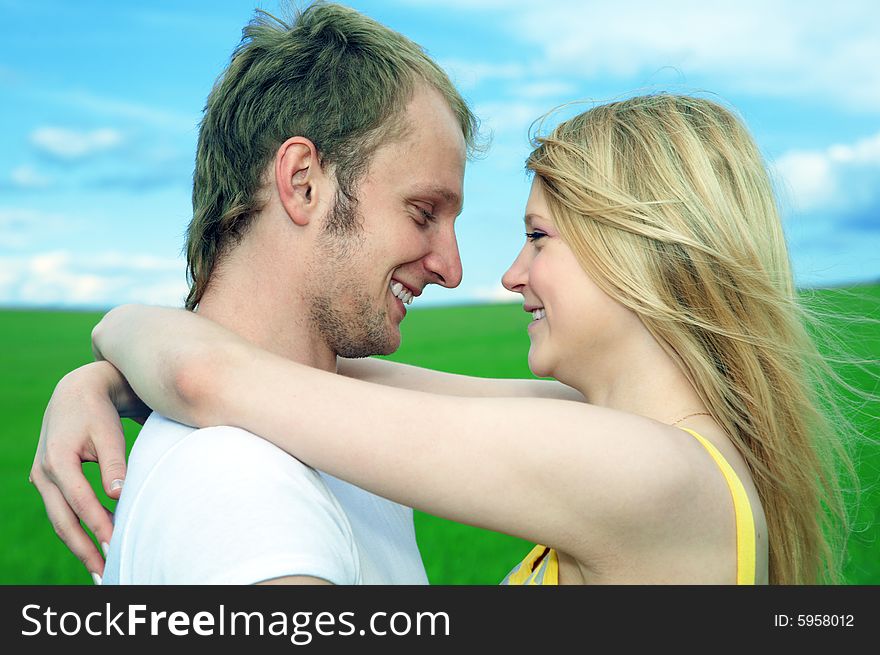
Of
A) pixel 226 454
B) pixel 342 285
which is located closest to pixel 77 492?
pixel 226 454

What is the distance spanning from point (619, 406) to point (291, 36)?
1996 mm

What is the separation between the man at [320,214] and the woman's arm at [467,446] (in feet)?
0.74

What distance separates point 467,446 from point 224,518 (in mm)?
601

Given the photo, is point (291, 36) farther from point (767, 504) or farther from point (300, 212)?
point (767, 504)

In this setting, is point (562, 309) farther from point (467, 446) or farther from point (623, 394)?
point (467, 446)

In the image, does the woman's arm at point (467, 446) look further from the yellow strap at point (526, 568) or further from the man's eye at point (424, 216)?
the man's eye at point (424, 216)

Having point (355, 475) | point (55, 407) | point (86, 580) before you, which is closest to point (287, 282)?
point (55, 407)

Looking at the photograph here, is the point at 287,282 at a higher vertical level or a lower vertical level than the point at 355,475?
higher

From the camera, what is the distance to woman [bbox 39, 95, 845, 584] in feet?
6.58

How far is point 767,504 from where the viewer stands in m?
2.68

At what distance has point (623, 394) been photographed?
2.62 meters

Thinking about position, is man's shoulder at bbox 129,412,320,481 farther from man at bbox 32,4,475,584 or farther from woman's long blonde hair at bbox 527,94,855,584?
woman's long blonde hair at bbox 527,94,855,584

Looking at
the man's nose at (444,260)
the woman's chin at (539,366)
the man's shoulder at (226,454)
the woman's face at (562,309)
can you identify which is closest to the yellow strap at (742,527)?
the woman's face at (562,309)

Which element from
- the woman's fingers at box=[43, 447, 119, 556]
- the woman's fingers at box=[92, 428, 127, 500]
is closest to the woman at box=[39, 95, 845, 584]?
the woman's fingers at box=[92, 428, 127, 500]
